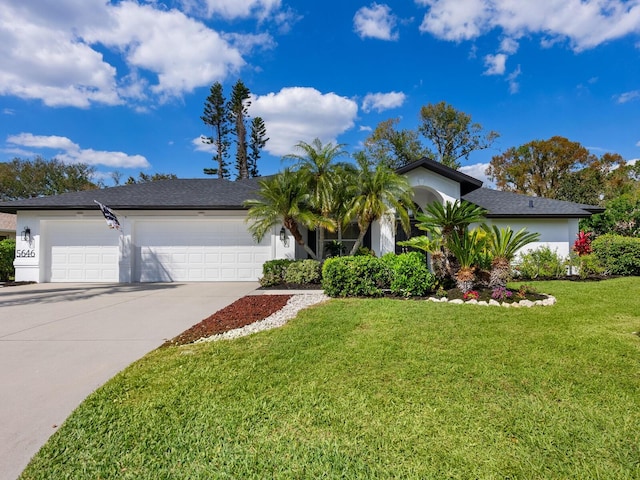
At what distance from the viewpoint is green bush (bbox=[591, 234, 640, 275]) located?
12.7m

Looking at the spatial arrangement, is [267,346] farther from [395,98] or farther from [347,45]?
[395,98]

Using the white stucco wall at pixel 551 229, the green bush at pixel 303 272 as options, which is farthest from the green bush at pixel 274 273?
the white stucco wall at pixel 551 229

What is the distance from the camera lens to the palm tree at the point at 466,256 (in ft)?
27.3

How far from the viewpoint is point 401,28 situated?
13.2m

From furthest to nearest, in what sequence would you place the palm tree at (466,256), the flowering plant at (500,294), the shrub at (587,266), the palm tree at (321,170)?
the shrub at (587,266) → the palm tree at (321,170) → the palm tree at (466,256) → the flowering plant at (500,294)

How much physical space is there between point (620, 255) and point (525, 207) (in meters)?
4.03

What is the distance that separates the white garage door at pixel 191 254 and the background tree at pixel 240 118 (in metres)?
17.1

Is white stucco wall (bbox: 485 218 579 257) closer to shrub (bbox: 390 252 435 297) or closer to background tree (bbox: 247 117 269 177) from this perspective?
shrub (bbox: 390 252 435 297)

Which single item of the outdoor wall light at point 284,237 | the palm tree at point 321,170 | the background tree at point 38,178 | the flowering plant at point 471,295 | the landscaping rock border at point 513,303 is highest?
the background tree at point 38,178

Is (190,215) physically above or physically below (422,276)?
above

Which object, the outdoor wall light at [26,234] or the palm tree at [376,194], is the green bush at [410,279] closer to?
the palm tree at [376,194]

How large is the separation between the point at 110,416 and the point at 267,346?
2.18m

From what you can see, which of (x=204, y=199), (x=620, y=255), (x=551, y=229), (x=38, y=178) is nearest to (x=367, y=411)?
(x=204, y=199)

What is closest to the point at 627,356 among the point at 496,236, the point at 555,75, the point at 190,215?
the point at 496,236
